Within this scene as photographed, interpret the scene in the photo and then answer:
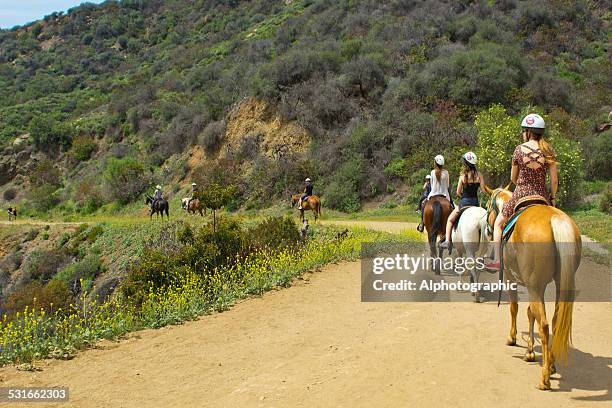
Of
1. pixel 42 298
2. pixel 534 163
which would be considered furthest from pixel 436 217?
pixel 42 298

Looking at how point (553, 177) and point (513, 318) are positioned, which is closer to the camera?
point (553, 177)

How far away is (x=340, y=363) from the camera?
22.8 ft

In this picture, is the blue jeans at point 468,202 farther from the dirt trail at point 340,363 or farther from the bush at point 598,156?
the bush at point 598,156

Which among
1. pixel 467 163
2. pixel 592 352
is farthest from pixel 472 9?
pixel 592 352

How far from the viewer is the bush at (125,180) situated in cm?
4706

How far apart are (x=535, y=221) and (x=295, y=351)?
3691mm

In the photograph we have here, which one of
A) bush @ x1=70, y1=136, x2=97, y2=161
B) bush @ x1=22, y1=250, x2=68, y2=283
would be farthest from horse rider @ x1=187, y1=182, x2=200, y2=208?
bush @ x1=70, y1=136, x2=97, y2=161

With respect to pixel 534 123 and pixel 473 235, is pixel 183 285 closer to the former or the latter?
pixel 473 235

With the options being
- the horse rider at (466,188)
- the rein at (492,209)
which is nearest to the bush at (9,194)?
the horse rider at (466,188)

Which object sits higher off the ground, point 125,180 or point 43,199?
point 125,180

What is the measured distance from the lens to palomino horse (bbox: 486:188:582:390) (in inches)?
222

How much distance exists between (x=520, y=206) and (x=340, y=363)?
2.94m

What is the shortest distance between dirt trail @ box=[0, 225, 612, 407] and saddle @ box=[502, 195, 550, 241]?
5.07 feet

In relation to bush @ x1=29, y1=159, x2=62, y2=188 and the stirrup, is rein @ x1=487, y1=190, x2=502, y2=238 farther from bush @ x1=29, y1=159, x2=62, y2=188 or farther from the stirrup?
bush @ x1=29, y1=159, x2=62, y2=188
